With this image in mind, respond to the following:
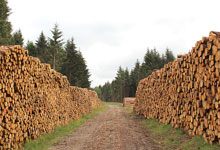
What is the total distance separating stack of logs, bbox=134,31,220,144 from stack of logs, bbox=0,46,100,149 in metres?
5.45

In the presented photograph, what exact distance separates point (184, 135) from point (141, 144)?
1598mm

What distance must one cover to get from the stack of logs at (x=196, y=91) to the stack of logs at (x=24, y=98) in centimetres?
545

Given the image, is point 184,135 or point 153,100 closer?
point 184,135

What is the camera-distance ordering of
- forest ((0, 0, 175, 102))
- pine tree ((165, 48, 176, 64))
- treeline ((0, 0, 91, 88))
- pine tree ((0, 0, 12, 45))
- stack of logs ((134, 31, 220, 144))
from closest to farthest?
stack of logs ((134, 31, 220, 144)), pine tree ((0, 0, 12, 45)), forest ((0, 0, 175, 102)), treeline ((0, 0, 91, 88)), pine tree ((165, 48, 176, 64))

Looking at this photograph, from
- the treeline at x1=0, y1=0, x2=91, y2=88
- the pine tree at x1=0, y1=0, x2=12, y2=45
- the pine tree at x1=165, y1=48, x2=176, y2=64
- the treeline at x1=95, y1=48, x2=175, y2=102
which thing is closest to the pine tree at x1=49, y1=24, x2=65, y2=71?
the treeline at x1=0, y1=0, x2=91, y2=88

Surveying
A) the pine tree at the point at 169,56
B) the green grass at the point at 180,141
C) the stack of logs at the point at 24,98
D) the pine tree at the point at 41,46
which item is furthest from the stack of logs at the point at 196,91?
the pine tree at the point at 169,56

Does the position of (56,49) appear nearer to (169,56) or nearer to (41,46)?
(41,46)

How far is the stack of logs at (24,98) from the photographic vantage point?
5.14m

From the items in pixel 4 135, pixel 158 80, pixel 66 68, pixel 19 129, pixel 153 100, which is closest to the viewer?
pixel 4 135

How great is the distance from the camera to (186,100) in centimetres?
705

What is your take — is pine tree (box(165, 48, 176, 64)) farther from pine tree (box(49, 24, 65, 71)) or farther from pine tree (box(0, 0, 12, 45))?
pine tree (box(0, 0, 12, 45))

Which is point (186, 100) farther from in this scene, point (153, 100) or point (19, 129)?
point (19, 129)

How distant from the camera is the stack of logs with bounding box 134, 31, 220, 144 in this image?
5.07 meters

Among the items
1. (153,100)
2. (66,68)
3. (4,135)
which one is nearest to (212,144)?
(4,135)
